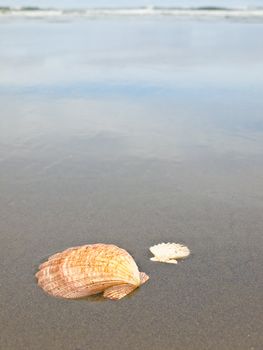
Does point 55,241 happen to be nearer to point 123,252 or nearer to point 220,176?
point 123,252

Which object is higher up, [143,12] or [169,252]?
[143,12]

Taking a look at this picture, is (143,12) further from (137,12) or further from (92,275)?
(92,275)

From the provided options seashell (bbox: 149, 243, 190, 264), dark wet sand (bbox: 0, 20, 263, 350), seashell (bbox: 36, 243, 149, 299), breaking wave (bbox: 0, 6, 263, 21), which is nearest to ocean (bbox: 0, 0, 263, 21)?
breaking wave (bbox: 0, 6, 263, 21)

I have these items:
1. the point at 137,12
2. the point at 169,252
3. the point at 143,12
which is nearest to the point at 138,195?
the point at 169,252

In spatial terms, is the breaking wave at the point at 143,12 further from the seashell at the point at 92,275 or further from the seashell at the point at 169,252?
the seashell at the point at 92,275

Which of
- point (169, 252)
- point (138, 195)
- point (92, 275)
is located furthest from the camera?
point (138, 195)
